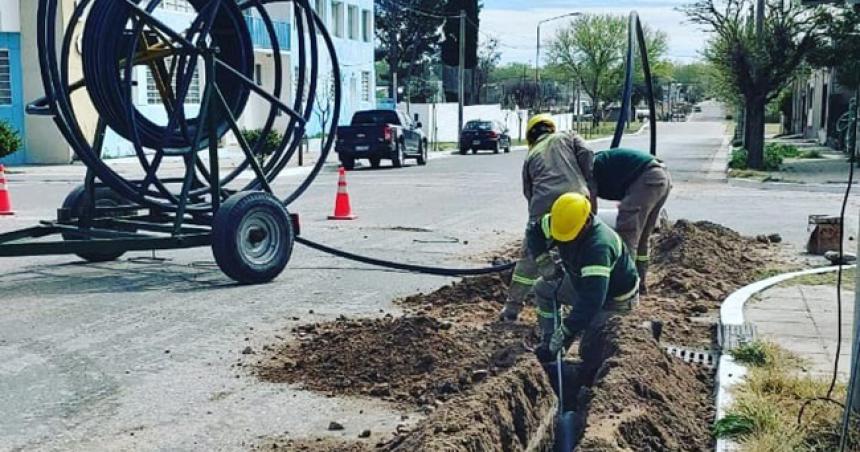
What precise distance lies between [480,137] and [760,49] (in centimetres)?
1747

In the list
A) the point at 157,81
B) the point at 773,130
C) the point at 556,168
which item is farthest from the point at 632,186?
the point at 773,130

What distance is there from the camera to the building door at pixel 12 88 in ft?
97.8

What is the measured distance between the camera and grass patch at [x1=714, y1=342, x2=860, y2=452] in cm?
485

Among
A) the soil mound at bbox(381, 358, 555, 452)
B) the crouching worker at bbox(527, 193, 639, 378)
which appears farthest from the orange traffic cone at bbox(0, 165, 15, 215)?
the soil mound at bbox(381, 358, 555, 452)

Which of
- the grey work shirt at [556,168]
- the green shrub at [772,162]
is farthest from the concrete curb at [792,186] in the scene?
the grey work shirt at [556,168]

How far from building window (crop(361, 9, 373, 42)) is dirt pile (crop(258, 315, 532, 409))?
49.1 meters

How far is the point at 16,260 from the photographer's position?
467 inches

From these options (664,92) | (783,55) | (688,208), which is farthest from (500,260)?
(664,92)

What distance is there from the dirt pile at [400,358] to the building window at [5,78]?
25239mm

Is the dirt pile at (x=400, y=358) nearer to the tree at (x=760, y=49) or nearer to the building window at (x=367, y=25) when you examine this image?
the tree at (x=760, y=49)

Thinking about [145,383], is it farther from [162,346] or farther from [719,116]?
[719,116]

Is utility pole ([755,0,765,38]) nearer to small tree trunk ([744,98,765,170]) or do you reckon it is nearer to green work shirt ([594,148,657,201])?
small tree trunk ([744,98,765,170])

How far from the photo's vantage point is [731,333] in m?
7.21

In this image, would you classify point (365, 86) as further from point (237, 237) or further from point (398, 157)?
point (237, 237)
